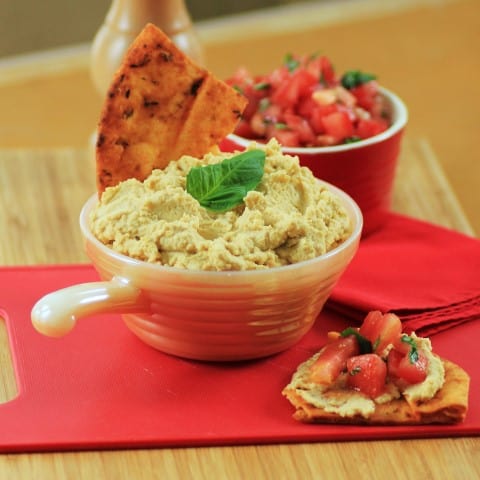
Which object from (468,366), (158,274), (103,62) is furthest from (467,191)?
(158,274)

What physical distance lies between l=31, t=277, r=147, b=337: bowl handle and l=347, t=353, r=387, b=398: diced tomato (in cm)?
32

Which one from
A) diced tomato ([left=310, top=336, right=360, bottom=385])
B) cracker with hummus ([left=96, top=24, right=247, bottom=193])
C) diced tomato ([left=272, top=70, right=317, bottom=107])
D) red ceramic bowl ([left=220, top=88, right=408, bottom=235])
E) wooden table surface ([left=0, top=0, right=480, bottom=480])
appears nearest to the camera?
wooden table surface ([left=0, top=0, right=480, bottom=480])

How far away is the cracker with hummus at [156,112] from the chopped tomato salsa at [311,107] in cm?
33

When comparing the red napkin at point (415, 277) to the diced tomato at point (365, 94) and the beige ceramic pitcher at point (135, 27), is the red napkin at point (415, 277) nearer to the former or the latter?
the diced tomato at point (365, 94)

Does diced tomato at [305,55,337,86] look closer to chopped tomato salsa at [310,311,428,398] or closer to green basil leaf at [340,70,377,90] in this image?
green basil leaf at [340,70,377,90]

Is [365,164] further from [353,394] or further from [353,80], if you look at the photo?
[353,394]

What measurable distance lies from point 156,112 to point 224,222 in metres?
0.28

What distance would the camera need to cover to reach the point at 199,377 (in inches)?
73.9

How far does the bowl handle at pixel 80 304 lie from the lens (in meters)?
1.73

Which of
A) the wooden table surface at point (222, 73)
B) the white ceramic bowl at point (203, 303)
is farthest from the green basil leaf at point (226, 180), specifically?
the wooden table surface at point (222, 73)

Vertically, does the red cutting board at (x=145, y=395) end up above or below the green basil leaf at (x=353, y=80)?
below

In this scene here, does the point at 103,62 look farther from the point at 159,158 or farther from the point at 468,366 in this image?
the point at 468,366

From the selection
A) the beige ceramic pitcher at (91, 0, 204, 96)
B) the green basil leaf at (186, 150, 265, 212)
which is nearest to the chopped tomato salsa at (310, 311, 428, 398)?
the green basil leaf at (186, 150, 265, 212)

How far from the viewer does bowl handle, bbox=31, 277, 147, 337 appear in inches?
68.0
